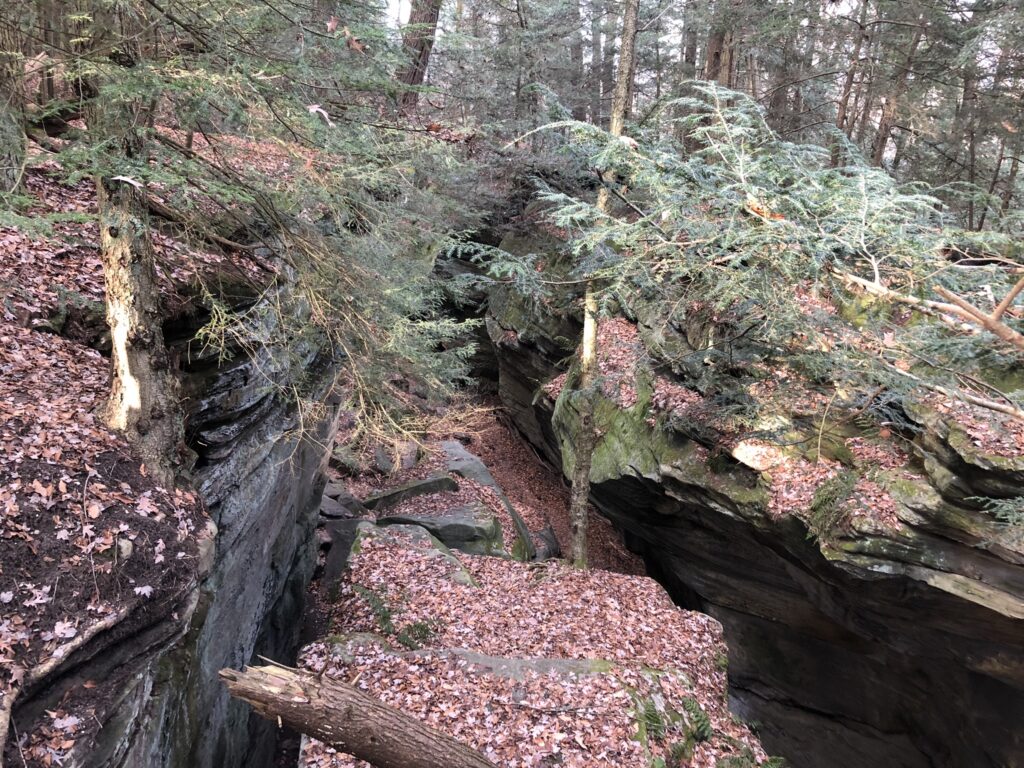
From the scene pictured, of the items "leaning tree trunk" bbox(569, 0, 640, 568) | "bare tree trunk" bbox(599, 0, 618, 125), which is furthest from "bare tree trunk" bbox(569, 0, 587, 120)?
"leaning tree trunk" bbox(569, 0, 640, 568)

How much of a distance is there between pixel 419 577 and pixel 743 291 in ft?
18.8

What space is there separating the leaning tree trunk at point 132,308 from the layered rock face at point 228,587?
2.00ft

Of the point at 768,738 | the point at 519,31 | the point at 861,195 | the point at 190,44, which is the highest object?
the point at 519,31

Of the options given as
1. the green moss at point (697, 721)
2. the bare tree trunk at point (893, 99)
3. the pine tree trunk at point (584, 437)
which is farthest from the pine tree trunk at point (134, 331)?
the bare tree trunk at point (893, 99)

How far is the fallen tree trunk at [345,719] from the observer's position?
3.75 metres

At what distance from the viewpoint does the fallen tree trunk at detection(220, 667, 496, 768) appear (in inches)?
147

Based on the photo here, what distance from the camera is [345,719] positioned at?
3.85m

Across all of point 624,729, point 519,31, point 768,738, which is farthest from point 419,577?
point 519,31

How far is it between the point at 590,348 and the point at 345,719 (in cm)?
678

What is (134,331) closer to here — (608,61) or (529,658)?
(529,658)

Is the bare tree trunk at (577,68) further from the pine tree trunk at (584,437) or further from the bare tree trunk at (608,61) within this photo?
the pine tree trunk at (584,437)

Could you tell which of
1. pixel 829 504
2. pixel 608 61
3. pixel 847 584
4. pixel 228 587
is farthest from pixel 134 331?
pixel 608 61

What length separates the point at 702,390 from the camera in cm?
974

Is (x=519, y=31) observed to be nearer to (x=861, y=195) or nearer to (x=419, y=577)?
(x=861, y=195)
